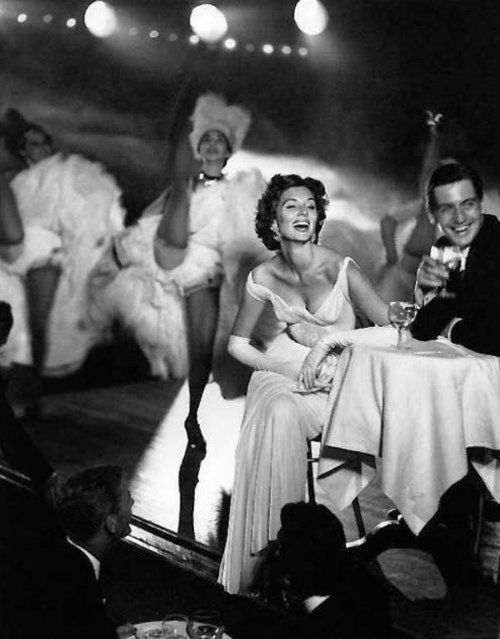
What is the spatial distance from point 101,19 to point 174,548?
3.15 meters

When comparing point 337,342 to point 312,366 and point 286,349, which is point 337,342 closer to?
point 312,366

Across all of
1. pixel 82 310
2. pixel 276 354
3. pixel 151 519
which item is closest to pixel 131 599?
pixel 151 519

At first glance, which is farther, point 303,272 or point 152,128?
point 152,128

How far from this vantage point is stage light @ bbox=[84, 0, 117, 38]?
15.4 feet

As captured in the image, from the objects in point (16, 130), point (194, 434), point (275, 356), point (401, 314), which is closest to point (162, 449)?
point (194, 434)

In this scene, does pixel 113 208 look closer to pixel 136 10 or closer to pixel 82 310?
pixel 82 310

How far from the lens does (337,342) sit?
10.6 ft

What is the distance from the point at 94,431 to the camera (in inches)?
197

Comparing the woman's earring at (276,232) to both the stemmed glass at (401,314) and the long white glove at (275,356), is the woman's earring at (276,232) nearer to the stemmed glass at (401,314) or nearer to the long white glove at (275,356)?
the long white glove at (275,356)

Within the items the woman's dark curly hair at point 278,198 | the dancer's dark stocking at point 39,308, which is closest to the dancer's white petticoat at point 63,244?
the dancer's dark stocking at point 39,308

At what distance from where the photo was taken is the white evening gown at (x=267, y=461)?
125 inches

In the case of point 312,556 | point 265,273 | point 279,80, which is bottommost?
point 312,556

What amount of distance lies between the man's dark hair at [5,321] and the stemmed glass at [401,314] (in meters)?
3.02

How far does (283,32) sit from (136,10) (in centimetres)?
113
